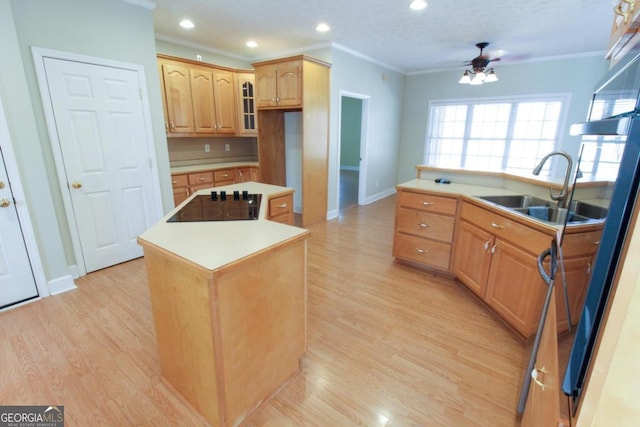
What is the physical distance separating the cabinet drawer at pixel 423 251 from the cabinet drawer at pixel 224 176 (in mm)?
3041

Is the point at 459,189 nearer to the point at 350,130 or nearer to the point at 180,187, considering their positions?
the point at 180,187

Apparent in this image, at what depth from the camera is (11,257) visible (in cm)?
246

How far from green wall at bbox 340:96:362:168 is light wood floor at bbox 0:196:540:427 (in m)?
8.36

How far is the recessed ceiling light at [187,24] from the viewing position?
3.63 meters

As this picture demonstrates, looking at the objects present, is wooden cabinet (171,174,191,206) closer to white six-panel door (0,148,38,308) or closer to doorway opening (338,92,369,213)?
white six-panel door (0,148,38,308)

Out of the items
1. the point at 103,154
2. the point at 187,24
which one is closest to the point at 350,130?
the point at 187,24

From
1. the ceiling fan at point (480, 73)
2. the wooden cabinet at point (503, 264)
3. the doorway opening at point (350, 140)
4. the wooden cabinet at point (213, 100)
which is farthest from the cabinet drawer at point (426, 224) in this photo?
the doorway opening at point (350, 140)

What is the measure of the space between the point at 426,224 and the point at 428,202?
9.1 inches

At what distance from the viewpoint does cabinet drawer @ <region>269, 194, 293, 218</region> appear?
2658 millimetres

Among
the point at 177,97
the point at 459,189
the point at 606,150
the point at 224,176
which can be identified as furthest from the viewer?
the point at 224,176

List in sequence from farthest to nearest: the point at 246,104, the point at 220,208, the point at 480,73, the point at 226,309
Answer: the point at 246,104, the point at 480,73, the point at 220,208, the point at 226,309

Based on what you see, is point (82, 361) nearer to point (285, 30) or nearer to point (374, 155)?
point (285, 30)

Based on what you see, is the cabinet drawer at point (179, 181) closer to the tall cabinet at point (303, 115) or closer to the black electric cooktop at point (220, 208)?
the tall cabinet at point (303, 115)

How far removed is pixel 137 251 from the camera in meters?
3.41
